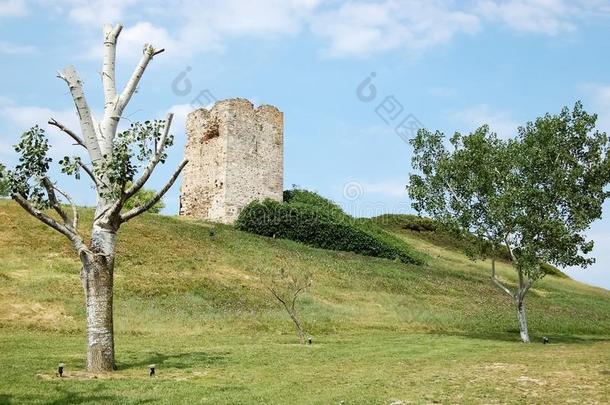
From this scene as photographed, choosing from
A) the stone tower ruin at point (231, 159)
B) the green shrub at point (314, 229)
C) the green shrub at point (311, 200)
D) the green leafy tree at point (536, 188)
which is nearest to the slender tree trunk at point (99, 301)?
the green leafy tree at point (536, 188)

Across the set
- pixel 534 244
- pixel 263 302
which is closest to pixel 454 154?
pixel 534 244

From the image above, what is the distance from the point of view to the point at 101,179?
19047mm

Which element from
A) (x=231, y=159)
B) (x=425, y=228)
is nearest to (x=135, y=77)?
(x=231, y=159)

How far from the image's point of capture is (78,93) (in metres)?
19.7

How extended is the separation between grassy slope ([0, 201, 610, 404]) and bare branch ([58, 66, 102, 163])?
6511 mm

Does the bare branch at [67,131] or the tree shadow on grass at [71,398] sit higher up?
the bare branch at [67,131]

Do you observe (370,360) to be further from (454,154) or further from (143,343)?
(454,154)

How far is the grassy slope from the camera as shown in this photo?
15703 mm

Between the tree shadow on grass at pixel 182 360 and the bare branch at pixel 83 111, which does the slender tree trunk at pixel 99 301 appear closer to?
the tree shadow on grass at pixel 182 360

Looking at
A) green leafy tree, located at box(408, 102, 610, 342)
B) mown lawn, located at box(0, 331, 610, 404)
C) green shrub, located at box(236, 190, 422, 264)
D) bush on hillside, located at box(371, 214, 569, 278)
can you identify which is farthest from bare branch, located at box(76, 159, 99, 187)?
bush on hillside, located at box(371, 214, 569, 278)

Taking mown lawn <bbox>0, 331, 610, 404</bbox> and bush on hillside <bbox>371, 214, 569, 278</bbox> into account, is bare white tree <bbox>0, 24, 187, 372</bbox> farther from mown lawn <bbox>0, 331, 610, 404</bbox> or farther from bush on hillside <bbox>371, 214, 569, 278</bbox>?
bush on hillside <bbox>371, 214, 569, 278</bbox>

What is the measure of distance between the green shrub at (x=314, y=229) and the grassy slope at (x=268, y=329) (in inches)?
96.5

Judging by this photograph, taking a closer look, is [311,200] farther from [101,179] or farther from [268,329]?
[101,179]

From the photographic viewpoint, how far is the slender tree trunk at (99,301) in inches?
A: 703
